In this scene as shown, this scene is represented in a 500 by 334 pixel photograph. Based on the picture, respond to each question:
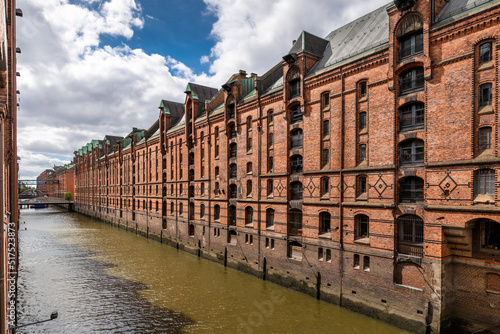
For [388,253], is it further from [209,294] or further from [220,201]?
[220,201]

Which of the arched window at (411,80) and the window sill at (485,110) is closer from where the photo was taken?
the window sill at (485,110)

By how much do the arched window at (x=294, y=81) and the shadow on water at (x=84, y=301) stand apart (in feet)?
55.1

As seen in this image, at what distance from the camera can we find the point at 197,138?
114 ft

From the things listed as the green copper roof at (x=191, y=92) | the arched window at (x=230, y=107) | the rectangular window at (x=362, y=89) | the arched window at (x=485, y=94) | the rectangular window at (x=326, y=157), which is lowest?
the rectangular window at (x=326, y=157)

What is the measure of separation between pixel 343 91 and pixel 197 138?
761 inches

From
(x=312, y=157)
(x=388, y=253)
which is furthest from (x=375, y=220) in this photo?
(x=312, y=157)

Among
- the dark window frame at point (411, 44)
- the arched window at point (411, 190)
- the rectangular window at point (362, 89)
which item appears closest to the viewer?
the arched window at point (411, 190)

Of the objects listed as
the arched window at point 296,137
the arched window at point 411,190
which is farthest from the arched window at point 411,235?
the arched window at point 296,137

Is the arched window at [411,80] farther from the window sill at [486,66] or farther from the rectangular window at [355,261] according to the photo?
the rectangular window at [355,261]

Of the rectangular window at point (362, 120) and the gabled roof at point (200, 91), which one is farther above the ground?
the gabled roof at point (200, 91)

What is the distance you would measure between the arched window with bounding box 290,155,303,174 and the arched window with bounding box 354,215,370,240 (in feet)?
18.8

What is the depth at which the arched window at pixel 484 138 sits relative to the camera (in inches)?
548

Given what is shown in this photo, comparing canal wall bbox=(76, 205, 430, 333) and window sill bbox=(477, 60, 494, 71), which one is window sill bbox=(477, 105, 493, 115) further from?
canal wall bbox=(76, 205, 430, 333)

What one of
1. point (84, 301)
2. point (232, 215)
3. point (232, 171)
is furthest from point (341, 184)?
point (84, 301)
